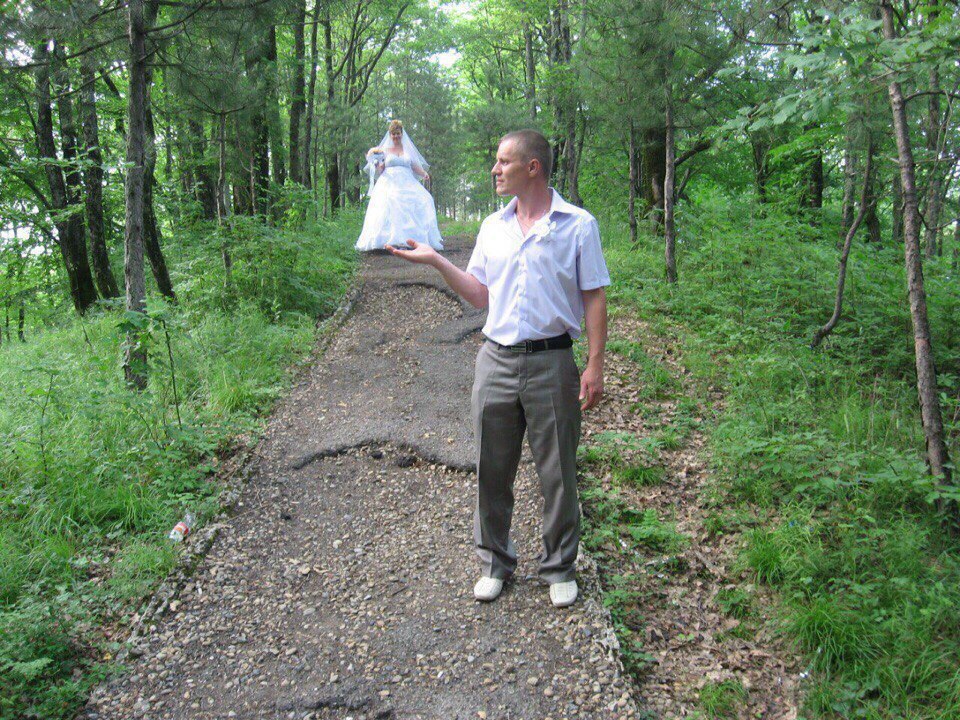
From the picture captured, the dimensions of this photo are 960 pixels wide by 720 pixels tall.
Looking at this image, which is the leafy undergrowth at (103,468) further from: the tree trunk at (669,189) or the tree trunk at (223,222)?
the tree trunk at (669,189)

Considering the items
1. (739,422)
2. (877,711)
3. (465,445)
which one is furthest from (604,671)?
(739,422)

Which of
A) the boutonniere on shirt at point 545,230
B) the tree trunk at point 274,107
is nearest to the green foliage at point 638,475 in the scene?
the boutonniere on shirt at point 545,230

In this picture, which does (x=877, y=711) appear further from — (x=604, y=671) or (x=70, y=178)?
(x=70, y=178)

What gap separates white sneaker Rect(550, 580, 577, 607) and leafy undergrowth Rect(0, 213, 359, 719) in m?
2.13

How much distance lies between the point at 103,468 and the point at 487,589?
2.79 metres

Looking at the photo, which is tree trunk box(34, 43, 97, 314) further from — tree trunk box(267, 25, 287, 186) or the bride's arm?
the bride's arm

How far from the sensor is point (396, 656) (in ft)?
10.4

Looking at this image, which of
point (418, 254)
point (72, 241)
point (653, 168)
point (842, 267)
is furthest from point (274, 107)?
point (418, 254)

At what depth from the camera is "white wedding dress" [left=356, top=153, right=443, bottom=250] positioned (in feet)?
36.9

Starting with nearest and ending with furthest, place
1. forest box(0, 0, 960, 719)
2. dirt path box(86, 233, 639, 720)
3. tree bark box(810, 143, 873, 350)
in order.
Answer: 1. dirt path box(86, 233, 639, 720)
2. forest box(0, 0, 960, 719)
3. tree bark box(810, 143, 873, 350)

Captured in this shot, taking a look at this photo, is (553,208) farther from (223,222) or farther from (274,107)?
(274,107)

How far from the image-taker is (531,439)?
324 centimetres

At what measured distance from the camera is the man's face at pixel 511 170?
10.1 feet

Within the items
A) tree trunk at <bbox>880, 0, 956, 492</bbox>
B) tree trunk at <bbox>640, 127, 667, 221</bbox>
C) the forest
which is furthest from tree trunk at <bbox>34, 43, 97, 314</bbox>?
tree trunk at <bbox>880, 0, 956, 492</bbox>
